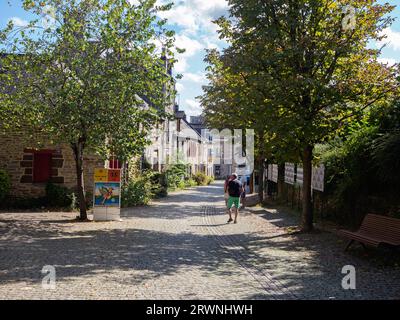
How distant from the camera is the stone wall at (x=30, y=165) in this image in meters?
19.2

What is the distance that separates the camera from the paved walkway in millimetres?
6289

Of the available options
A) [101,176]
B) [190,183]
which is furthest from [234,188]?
[190,183]

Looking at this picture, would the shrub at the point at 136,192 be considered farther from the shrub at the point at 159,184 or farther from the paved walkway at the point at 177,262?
the paved walkway at the point at 177,262

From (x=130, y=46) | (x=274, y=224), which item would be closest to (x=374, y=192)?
(x=274, y=224)

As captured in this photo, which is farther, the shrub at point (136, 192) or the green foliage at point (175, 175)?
the green foliage at point (175, 175)

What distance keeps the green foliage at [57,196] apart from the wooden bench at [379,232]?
12545 millimetres

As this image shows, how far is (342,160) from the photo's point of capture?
1322 centimetres

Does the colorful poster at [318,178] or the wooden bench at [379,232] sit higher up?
the colorful poster at [318,178]


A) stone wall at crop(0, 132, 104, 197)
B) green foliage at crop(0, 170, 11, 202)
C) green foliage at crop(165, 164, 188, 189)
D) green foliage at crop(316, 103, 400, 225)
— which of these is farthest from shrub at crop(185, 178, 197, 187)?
green foliage at crop(316, 103, 400, 225)

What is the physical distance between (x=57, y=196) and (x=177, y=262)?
37.6 feet

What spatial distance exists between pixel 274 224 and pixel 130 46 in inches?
286

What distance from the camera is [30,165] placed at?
63.3 ft

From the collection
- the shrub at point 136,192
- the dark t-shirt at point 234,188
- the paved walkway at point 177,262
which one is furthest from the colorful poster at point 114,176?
the shrub at point 136,192

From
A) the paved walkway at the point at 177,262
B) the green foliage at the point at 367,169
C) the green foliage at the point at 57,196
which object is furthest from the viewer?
the green foliage at the point at 57,196
